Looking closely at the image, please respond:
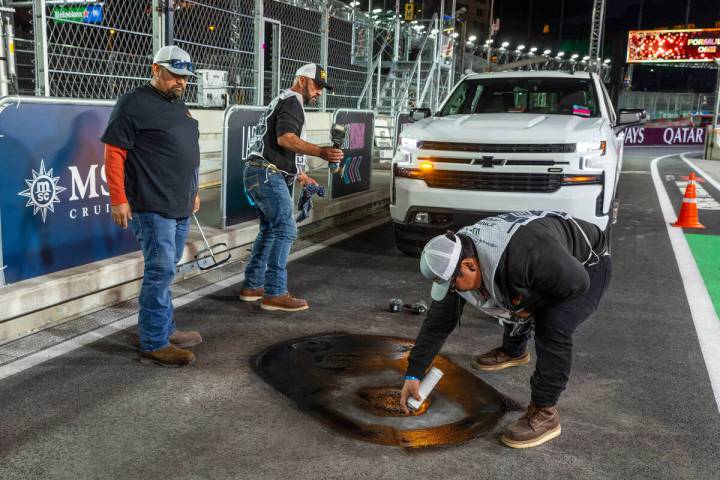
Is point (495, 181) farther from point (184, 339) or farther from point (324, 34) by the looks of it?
point (324, 34)

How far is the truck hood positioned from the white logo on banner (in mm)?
3424

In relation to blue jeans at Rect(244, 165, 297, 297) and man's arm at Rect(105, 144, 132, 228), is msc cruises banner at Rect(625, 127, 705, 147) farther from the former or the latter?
man's arm at Rect(105, 144, 132, 228)

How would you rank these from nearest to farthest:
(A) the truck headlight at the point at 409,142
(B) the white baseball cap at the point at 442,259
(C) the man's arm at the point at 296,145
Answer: (B) the white baseball cap at the point at 442,259 < (C) the man's arm at the point at 296,145 < (A) the truck headlight at the point at 409,142

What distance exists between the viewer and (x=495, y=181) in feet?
22.2

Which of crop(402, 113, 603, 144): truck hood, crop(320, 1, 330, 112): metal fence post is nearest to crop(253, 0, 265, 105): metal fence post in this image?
crop(320, 1, 330, 112): metal fence post

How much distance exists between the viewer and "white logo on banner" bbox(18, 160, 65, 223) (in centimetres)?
512

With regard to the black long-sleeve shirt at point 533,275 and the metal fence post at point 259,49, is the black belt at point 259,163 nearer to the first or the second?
the black long-sleeve shirt at point 533,275

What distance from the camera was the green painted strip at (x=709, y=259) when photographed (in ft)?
22.2

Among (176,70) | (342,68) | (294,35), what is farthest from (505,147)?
(342,68)

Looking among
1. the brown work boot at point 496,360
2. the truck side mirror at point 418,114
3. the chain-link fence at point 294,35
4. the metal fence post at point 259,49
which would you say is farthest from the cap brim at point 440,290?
the chain-link fence at point 294,35

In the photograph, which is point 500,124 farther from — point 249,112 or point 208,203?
point 208,203

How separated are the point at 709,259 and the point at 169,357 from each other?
6468mm

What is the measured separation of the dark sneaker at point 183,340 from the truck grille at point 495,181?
3085 mm

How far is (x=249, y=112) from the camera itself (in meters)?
7.80
